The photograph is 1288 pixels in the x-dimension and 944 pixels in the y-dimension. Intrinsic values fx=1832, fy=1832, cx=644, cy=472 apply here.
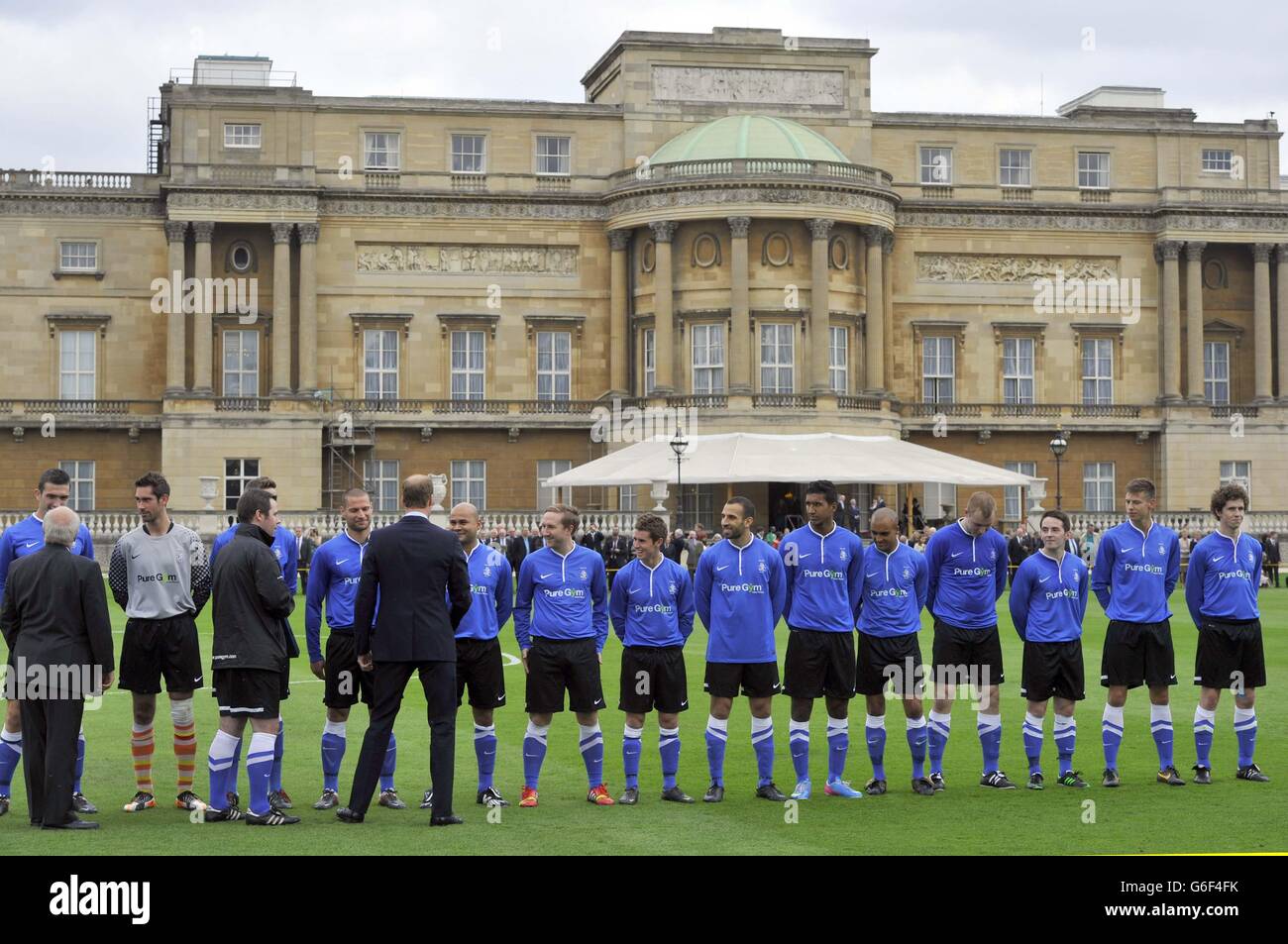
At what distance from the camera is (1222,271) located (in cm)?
6406

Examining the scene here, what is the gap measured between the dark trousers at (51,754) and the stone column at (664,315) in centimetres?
4408

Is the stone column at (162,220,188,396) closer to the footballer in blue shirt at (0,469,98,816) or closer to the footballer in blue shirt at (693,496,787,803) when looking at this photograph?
the footballer in blue shirt at (0,469,98,816)

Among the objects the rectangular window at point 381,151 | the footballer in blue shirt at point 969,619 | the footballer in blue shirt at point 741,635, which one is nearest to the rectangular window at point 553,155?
the rectangular window at point 381,151

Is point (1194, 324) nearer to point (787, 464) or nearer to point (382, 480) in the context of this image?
point (787, 464)

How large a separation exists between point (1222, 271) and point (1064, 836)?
181 feet

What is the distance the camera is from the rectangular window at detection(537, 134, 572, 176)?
2395 inches

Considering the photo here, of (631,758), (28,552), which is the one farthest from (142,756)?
(631,758)

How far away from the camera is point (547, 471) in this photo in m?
60.0

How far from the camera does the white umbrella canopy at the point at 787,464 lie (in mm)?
45812

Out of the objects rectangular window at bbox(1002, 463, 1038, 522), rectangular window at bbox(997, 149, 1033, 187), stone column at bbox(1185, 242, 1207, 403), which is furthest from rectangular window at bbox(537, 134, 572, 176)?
stone column at bbox(1185, 242, 1207, 403)

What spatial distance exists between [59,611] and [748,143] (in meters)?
45.7

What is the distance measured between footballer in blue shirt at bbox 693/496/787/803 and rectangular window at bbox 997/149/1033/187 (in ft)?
168
